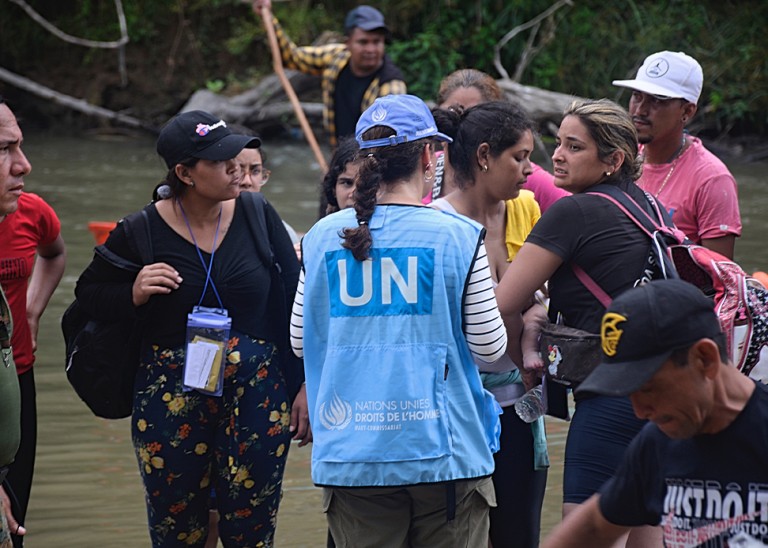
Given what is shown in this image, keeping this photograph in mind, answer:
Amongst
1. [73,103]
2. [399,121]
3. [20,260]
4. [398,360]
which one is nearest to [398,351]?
[398,360]

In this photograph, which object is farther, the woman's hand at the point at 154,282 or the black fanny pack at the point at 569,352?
the woman's hand at the point at 154,282

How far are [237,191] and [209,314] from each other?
1.39 feet

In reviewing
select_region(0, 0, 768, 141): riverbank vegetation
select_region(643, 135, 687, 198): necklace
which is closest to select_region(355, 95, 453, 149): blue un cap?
select_region(643, 135, 687, 198): necklace

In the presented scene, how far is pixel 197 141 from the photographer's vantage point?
3627 mm

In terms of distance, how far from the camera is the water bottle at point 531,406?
356 centimetres

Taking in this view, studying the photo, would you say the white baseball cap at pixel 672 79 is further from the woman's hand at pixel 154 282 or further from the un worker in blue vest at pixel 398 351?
the woman's hand at pixel 154 282

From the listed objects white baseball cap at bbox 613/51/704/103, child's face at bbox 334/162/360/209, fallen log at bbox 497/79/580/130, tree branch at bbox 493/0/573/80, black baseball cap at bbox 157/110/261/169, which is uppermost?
white baseball cap at bbox 613/51/704/103

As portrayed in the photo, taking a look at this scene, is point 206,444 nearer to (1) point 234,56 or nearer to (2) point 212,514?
(2) point 212,514

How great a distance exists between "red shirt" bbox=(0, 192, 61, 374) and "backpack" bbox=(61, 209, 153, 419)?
0.32 m

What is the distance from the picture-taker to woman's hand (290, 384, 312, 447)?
3.78m

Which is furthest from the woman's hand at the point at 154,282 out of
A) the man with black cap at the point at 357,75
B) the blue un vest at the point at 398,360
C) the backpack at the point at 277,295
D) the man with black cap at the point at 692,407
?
the man with black cap at the point at 357,75

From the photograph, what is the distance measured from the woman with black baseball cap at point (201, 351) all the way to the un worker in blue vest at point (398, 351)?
1.99ft

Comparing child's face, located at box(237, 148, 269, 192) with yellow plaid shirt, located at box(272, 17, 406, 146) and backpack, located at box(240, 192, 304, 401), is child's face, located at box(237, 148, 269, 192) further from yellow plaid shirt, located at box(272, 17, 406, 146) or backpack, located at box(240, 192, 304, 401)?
yellow plaid shirt, located at box(272, 17, 406, 146)

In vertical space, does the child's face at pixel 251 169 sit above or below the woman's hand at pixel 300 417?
above
